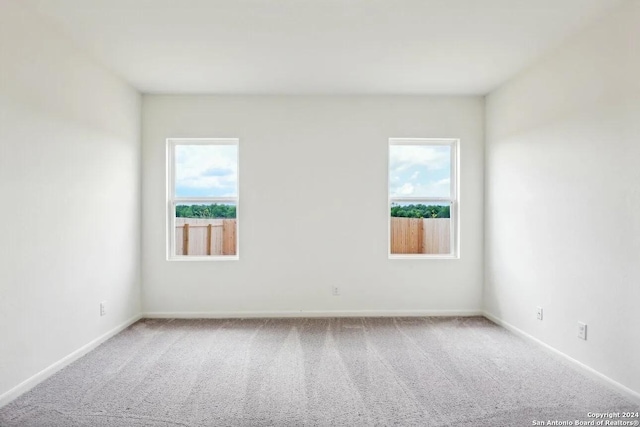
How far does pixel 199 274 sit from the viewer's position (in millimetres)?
4227

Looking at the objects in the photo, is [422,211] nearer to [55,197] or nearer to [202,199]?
[202,199]

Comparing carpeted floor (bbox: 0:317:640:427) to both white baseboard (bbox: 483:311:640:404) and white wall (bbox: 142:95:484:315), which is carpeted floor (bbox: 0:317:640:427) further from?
white wall (bbox: 142:95:484:315)

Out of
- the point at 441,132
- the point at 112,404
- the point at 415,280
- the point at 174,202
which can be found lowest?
the point at 112,404

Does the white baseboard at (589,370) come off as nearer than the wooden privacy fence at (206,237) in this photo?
Yes

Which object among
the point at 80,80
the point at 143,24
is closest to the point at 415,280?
the point at 143,24

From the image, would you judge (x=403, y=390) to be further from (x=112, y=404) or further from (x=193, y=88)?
(x=193, y=88)

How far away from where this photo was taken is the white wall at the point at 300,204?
421cm

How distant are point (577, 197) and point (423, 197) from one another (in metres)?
1.72

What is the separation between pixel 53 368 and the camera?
2.72 m

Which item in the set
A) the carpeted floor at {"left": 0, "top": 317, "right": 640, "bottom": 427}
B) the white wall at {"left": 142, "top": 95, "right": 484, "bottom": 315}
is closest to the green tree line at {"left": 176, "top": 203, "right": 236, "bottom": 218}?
the white wall at {"left": 142, "top": 95, "right": 484, "bottom": 315}

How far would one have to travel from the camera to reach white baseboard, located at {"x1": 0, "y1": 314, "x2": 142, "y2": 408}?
2.32m

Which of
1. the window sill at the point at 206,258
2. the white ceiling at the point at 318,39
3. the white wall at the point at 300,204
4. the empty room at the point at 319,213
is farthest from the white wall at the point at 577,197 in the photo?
the window sill at the point at 206,258

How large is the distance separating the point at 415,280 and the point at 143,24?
367 cm

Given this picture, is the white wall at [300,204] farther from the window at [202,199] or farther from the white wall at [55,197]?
the white wall at [55,197]
